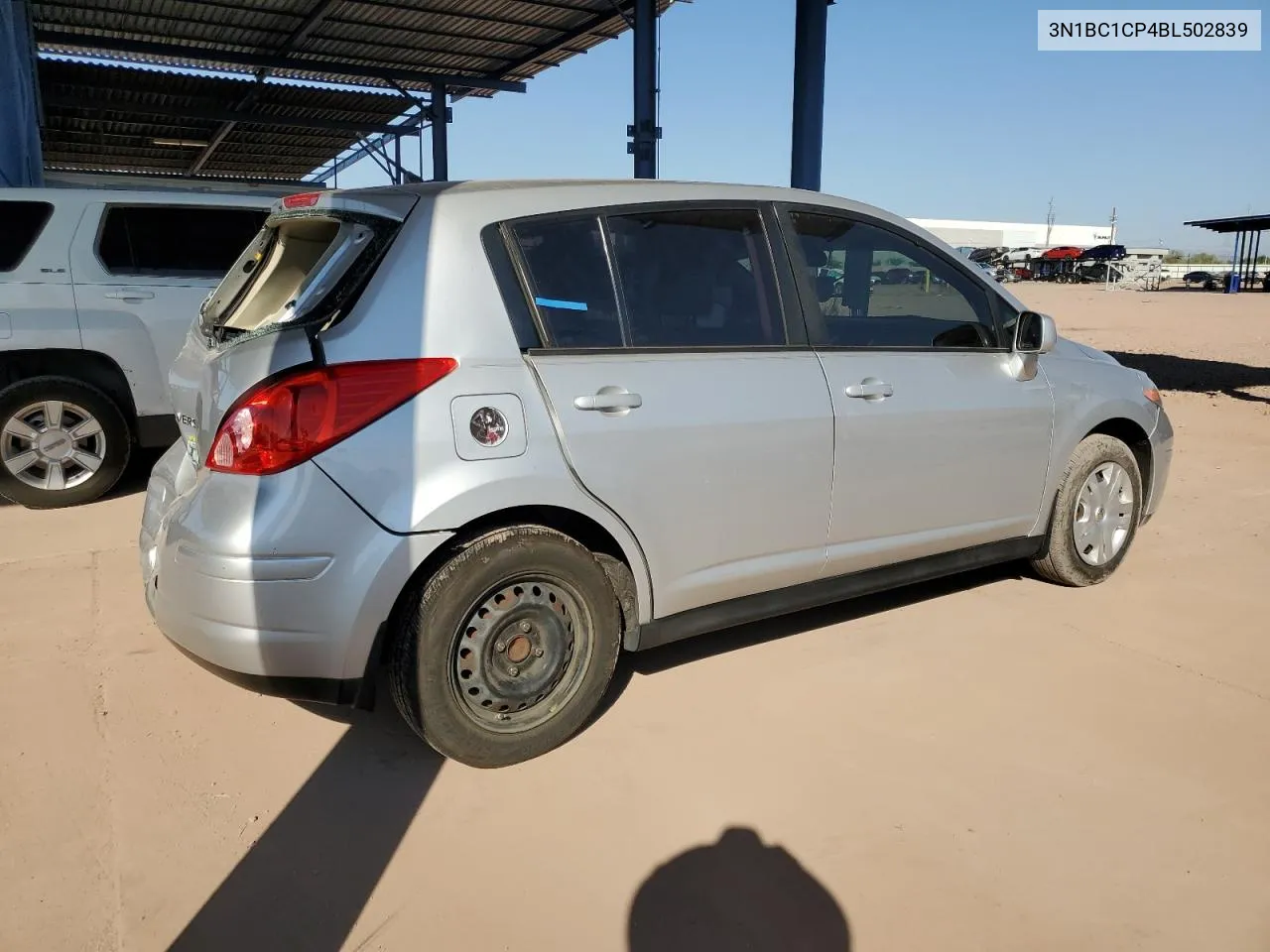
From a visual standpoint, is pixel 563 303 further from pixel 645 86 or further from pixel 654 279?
pixel 645 86

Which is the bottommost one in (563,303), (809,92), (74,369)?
(74,369)

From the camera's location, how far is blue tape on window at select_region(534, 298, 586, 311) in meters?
2.96

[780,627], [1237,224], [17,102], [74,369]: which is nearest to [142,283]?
[74,369]

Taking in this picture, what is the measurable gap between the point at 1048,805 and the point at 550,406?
1826 millimetres

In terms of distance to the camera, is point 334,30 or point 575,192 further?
point 334,30

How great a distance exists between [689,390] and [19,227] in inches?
188

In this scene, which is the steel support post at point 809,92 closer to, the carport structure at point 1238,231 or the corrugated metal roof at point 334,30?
the corrugated metal roof at point 334,30

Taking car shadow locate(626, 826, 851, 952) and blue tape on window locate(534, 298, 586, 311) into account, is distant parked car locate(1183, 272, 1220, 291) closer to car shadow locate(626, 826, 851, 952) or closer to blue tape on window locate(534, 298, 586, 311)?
blue tape on window locate(534, 298, 586, 311)

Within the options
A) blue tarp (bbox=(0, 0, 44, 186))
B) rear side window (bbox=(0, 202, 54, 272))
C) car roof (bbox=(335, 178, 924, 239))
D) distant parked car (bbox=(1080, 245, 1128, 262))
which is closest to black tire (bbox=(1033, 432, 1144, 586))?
car roof (bbox=(335, 178, 924, 239))

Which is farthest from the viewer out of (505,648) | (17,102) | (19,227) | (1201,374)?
(1201,374)

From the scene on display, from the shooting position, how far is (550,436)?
9.35 ft

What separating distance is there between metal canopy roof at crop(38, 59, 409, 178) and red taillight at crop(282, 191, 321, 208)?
46.2 ft

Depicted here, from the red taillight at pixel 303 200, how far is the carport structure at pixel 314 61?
6.89 metres

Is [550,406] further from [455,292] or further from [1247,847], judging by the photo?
[1247,847]
